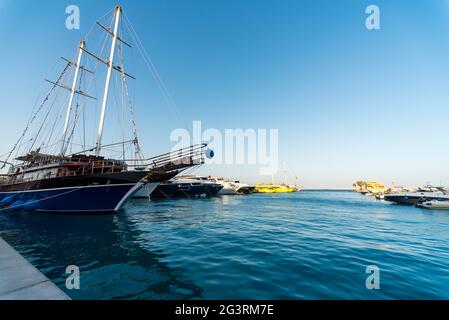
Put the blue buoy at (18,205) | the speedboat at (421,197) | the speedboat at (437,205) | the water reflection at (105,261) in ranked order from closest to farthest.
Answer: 1. the water reflection at (105,261)
2. the blue buoy at (18,205)
3. the speedboat at (437,205)
4. the speedboat at (421,197)

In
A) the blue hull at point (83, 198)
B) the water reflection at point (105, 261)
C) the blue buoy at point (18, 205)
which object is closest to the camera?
the water reflection at point (105, 261)

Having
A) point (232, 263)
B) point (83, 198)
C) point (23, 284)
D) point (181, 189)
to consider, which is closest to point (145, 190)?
point (181, 189)

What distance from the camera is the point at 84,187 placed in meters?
17.3

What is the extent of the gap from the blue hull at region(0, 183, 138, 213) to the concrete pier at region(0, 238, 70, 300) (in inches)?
530

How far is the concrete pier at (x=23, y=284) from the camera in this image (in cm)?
342

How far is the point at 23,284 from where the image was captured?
3.85m

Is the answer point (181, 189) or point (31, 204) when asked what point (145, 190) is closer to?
point (181, 189)

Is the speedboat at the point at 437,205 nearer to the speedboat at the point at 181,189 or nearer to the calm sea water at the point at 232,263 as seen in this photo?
the calm sea water at the point at 232,263

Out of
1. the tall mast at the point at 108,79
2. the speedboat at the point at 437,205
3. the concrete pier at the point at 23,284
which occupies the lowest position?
the speedboat at the point at 437,205

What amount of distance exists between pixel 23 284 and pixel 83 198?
1641cm

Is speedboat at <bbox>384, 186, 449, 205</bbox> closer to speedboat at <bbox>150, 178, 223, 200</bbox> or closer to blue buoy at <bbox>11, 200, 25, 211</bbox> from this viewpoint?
speedboat at <bbox>150, 178, 223, 200</bbox>

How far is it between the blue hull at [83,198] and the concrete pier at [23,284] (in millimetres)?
13474

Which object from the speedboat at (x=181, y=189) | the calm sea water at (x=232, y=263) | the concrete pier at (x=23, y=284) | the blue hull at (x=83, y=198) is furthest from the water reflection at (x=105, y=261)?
the speedboat at (x=181, y=189)
